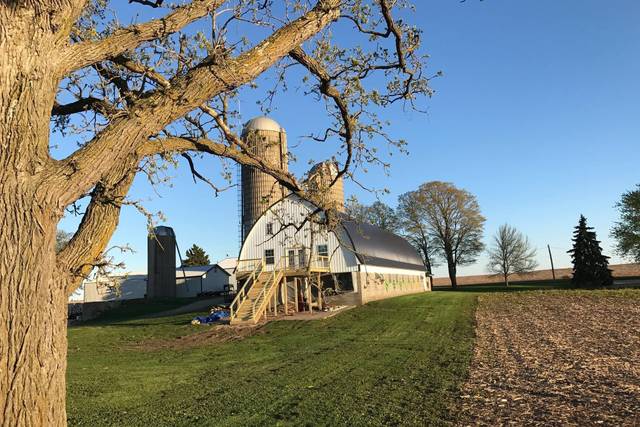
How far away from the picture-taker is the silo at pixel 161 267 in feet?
153

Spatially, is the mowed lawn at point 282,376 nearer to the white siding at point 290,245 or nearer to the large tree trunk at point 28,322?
the large tree trunk at point 28,322

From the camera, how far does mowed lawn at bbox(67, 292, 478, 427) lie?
7625mm

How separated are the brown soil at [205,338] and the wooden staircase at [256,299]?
48.6 inches

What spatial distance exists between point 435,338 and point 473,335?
1.32 m

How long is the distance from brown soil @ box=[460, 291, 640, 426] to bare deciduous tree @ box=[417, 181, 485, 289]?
1465 inches

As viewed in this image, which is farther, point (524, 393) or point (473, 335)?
point (473, 335)

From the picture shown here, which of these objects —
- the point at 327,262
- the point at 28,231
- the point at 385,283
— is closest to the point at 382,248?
the point at 385,283

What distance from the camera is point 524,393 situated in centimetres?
834

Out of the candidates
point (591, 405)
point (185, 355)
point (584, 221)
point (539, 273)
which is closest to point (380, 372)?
point (591, 405)

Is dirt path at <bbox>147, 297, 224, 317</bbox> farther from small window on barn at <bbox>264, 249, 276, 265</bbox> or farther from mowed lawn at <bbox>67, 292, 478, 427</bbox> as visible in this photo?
mowed lawn at <bbox>67, 292, 478, 427</bbox>

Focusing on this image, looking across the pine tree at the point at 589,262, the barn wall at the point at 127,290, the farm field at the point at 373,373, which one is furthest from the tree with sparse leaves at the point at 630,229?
Answer: the barn wall at the point at 127,290

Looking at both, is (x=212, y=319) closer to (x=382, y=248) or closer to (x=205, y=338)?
(x=205, y=338)

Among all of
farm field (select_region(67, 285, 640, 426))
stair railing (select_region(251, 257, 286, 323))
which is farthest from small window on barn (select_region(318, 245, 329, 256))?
farm field (select_region(67, 285, 640, 426))

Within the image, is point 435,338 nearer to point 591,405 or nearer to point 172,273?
point 591,405
